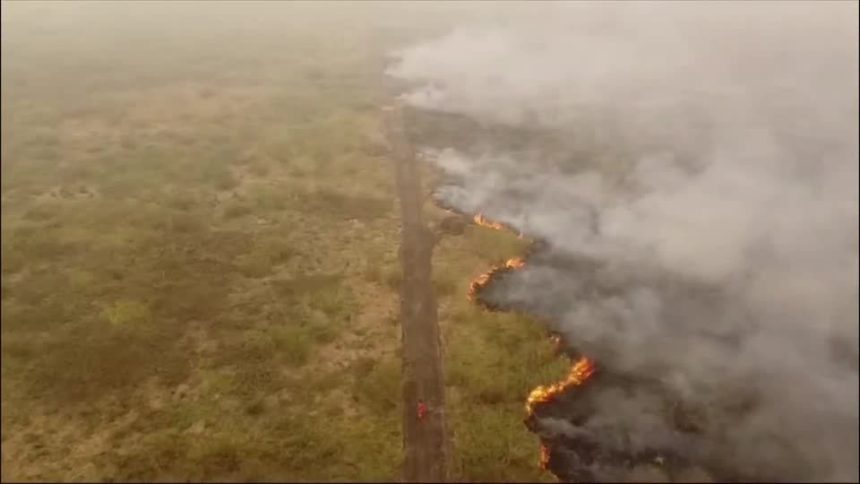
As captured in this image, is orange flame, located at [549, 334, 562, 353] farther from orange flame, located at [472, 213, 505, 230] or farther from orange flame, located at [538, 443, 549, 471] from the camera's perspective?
orange flame, located at [472, 213, 505, 230]

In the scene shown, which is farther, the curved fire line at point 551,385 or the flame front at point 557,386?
the curved fire line at point 551,385

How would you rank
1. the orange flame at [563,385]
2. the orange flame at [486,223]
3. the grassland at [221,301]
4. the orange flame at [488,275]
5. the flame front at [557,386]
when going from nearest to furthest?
the flame front at [557,386]
the grassland at [221,301]
the orange flame at [563,385]
the orange flame at [488,275]
the orange flame at [486,223]

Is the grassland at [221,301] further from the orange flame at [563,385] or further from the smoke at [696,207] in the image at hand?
the smoke at [696,207]

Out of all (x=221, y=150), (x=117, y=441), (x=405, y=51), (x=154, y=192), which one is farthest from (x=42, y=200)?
(x=405, y=51)

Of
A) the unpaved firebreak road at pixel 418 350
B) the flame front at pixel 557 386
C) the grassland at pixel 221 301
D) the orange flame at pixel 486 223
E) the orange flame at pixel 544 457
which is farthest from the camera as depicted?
the orange flame at pixel 486 223

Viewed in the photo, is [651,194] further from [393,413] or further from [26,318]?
[26,318]

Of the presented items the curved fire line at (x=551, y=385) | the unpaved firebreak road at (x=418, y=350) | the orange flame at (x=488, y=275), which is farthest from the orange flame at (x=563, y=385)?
the orange flame at (x=488, y=275)

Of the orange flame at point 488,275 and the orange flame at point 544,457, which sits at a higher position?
the orange flame at point 488,275

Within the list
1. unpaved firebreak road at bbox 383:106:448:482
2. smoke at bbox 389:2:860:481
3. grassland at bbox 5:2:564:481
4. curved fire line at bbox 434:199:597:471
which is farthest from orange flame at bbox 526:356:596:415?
unpaved firebreak road at bbox 383:106:448:482

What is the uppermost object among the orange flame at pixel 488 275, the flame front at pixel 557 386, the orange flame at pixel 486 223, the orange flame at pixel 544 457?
the orange flame at pixel 486 223
